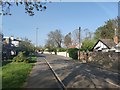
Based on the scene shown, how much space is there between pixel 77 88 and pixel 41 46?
554 feet

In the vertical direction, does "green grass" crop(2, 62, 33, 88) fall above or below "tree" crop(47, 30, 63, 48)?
below

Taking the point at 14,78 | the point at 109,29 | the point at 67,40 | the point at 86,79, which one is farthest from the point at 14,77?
the point at 67,40

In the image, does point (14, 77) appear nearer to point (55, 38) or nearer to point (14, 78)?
point (14, 78)

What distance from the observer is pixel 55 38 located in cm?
15412

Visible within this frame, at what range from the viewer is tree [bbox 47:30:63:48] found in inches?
6079

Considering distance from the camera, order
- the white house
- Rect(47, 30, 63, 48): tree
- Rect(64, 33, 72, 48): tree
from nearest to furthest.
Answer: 1. the white house
2. Rect(64, 33, 72, 48): tree
3. Rect(47, 30, 63, 48): tree

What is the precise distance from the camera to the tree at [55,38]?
6079 inches

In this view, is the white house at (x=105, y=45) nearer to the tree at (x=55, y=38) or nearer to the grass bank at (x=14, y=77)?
the grass bank at (x=14, y=77)

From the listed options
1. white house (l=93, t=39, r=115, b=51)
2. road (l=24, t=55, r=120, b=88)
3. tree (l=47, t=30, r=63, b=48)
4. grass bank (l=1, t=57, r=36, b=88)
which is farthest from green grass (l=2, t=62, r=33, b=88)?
tree (l=47, t=30, r=63, b=48)

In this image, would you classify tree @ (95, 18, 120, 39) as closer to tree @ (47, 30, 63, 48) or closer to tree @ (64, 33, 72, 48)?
tree @ (64, 33, 72, 48)

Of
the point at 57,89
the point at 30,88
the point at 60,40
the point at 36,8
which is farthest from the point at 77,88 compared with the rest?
the point at 60,40

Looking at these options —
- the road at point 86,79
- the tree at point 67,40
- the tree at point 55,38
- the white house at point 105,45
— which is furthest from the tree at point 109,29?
the road at point 86,79

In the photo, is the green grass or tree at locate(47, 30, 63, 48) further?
tree at locate(47, 30, 63, 48)

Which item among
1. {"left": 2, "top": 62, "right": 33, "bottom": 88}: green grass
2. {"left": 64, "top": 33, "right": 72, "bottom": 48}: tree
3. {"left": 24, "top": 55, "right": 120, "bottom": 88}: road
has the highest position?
{"left": 64, "top": 33, "right": 72, "bottom": 48}: tree
